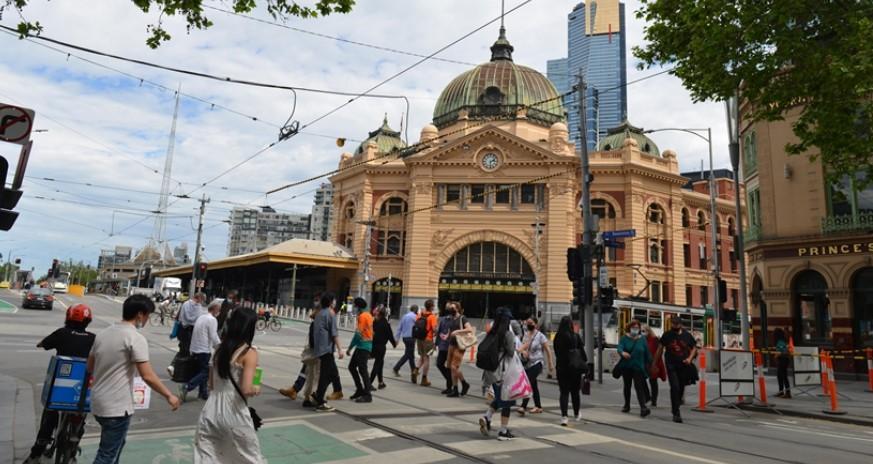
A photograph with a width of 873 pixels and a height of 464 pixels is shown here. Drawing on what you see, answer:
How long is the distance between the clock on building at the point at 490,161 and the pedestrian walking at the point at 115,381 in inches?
1659

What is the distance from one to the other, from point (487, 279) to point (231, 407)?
40886 millimetres

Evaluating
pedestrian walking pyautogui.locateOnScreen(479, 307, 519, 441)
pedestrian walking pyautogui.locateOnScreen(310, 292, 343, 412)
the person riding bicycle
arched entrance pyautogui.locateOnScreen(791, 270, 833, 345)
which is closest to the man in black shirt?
pedestrian walking pyautogui.locateOnScreen(479, 307, 519, 441)

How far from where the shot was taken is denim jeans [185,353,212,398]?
29.4ft

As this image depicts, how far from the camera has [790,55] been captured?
1145 cm

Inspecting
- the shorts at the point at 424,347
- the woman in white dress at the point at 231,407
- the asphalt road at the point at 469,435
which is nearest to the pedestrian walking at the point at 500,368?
the asphalt road at the point at 469,435

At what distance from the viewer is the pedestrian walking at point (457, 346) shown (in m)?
10.8

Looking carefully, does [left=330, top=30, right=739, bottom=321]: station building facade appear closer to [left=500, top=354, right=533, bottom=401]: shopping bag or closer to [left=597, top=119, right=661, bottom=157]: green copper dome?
[left=597, top=119, right=661, bottom=157]: green copper dome

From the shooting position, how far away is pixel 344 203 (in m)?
52.5

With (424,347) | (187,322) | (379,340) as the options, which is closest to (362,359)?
(379,340)

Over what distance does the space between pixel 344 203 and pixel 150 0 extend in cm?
4452

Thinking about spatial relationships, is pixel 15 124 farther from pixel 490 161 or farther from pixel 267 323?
pixel 490 161

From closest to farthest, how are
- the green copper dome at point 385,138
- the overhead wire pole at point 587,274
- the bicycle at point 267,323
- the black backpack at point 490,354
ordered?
the black backpack at point 490,354
the overhead wire pole at point 587,274
the bicycle at point 267,323
the green copper dome at point 385,138

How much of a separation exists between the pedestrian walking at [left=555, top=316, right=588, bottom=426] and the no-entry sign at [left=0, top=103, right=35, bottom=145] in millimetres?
7960

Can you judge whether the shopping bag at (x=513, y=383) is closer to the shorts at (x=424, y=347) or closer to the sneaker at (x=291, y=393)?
the sneaker at (x=291, y=393)
